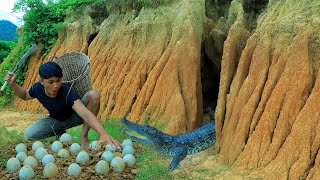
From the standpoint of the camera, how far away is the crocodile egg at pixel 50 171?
433cm

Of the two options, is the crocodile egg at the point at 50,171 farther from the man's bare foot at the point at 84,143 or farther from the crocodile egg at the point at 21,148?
the man's bare foot at the point at 84,143

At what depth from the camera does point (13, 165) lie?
14.9 ft

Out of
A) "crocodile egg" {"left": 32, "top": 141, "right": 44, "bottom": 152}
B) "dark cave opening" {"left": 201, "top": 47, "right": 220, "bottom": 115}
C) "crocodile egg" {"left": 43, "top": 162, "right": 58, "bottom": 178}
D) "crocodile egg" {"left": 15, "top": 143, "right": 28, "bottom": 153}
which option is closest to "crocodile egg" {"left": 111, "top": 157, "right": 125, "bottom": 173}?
"crocodile egg" {"left": 43, "top": 162, "right": 58, "bottom": 178}

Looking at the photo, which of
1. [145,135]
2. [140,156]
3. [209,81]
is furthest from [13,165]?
[209,81]

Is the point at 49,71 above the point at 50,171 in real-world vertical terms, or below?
above

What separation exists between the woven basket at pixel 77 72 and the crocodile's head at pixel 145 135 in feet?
2.65

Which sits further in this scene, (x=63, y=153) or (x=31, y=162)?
(x=63, y=153)

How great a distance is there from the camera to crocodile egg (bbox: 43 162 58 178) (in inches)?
170

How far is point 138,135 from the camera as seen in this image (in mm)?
5867

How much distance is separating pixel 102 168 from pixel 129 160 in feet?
1.52

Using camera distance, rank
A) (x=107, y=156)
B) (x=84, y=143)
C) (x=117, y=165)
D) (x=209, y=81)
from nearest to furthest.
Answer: (x=117, y=165)
(x=107, y=156)
(x=84, y=143)
(x=209, y=81)

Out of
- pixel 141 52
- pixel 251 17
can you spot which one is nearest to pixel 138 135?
pixel 141 52

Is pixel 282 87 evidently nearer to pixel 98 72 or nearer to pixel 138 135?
pixel 138 135

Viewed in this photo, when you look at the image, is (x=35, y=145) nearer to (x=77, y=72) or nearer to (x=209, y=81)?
(x=77, y=72)
